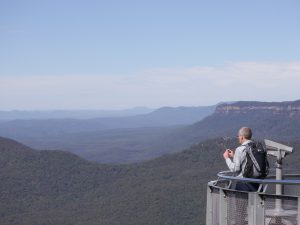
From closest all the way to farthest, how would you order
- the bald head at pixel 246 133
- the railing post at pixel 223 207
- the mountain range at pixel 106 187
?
the railing post at pixel 223 207, the bald head at pixel 246 133, the mountain range at pixel 106 187

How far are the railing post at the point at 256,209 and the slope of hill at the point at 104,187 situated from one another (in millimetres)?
63494

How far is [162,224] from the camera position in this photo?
80.3 meters

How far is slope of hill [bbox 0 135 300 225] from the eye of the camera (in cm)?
8556

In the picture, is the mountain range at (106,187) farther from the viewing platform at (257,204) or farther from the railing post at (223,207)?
the railing post at (223,207)

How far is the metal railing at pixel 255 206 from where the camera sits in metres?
8.30

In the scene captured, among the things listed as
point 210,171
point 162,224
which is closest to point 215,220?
point 162,224

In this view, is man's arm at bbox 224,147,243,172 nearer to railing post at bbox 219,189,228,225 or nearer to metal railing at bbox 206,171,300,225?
metal railing at bbox 206,171,300,225

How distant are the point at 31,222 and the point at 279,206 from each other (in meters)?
82.9

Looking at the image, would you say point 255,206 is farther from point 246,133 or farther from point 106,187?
point 106,187

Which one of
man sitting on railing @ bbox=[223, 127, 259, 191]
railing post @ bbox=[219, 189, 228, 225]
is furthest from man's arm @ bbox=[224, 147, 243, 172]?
railing post @ bbox=[219, 189, 228, 225]

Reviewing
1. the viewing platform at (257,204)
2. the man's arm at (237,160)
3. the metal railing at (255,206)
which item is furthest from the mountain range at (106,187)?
the metal railing at (255,206)

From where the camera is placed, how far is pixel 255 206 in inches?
339

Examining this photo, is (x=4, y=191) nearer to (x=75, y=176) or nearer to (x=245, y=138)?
(x=75, y=176)

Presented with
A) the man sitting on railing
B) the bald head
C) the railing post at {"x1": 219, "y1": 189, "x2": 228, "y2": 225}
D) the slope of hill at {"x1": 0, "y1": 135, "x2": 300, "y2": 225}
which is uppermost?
the bald head
